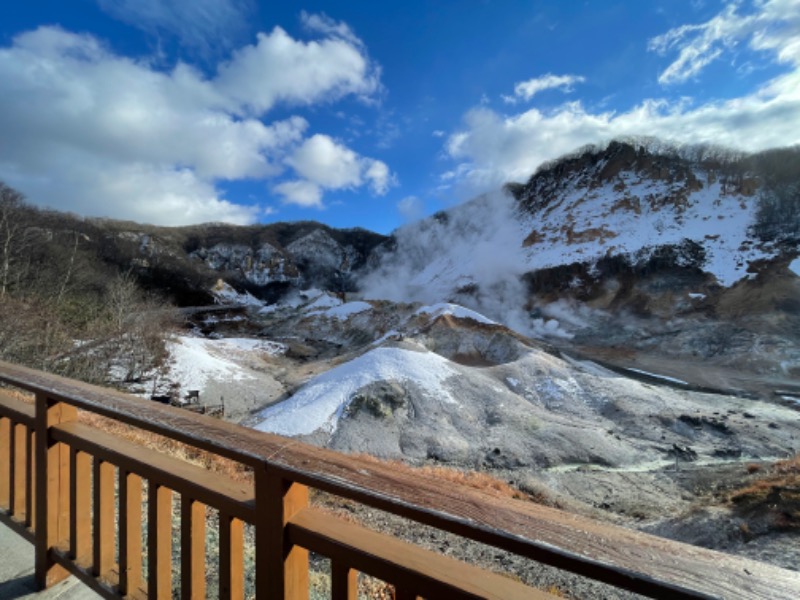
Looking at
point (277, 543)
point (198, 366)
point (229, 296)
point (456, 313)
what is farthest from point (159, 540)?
point (229, 296)

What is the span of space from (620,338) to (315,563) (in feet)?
131

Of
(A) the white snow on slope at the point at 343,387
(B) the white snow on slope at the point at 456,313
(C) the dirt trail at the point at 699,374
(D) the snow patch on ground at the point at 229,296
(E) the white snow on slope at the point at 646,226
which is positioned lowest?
(C) the dirt trail at the point at 699,374

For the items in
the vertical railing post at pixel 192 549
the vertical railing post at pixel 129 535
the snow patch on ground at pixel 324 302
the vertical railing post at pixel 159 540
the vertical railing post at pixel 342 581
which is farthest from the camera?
the snow patch on ground at pixel 324 302

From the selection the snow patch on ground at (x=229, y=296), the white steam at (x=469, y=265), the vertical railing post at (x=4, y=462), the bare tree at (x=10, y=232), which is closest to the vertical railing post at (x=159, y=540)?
the vertical railing post at (x=4, y=462)

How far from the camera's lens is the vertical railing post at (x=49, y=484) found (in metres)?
2.34

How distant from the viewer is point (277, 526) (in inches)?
55.0

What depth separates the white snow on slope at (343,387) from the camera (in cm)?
1582

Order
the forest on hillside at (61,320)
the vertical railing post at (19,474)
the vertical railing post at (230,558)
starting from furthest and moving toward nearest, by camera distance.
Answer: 1. the forest on hillside at (61,320)
2. the vertical railing post at (19,474)
3. the vertical railing post at (230,558)

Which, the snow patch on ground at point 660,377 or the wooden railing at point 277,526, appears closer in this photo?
the wooden railing at point 277,526

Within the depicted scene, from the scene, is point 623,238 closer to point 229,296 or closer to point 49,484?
point 49,484

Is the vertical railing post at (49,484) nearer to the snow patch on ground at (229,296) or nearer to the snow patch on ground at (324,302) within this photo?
the snow patch on ground at (324,302)

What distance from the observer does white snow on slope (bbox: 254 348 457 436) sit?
51.9 feet

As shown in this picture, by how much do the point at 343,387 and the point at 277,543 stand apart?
17114 mm

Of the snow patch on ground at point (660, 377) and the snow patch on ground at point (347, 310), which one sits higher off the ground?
the snow patch on ground at point (347, 310)
